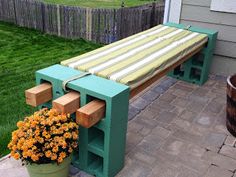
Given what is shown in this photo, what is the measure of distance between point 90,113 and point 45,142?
43cm

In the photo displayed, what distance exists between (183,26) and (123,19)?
11.1ft

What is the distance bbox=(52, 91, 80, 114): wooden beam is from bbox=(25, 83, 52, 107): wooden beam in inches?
7.2

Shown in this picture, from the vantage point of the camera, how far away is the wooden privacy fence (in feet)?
26.4

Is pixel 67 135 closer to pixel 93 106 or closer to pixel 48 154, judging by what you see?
pixel 48 154

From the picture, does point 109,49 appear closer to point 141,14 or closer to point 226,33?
point 226,33

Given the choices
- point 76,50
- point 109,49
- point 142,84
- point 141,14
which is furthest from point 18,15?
point 142,84

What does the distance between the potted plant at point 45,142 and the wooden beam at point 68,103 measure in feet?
0.16

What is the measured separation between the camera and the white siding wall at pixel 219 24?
4.90 meters

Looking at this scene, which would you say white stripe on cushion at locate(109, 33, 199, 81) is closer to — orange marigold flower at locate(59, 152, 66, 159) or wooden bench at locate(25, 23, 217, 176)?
wooden bench at locate(25, 23, 217, 176)

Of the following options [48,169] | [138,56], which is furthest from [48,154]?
[138,56]

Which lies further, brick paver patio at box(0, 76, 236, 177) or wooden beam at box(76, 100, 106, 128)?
brick paver patio at box(0, 76, 236, 177)

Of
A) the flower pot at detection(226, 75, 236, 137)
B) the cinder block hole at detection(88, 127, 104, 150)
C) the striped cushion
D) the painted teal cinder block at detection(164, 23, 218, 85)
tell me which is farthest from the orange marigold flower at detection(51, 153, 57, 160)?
the painted teal cinder block at detection(164, 23, 218, 85)

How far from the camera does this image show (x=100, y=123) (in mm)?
2584

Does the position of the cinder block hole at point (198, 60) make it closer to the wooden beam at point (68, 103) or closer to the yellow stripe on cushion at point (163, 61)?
the yellow stripe on cushion at point (163, 61)
